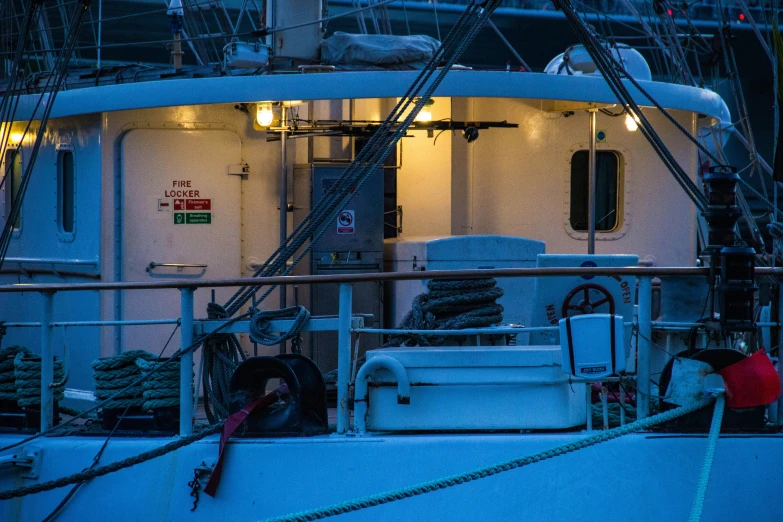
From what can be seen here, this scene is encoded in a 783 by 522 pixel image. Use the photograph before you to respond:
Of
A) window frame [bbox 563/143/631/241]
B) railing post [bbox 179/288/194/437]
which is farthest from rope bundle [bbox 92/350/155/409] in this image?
window frame [bbox 563/143/631/241]

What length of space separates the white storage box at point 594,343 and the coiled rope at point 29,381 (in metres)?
2.89

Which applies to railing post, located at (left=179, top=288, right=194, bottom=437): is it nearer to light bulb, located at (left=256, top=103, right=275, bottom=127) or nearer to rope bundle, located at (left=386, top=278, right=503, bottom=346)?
rope bundle, located at (left=386, top=278, right=503, bottom=346)

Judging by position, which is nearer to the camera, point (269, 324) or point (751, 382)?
point (751, 382)

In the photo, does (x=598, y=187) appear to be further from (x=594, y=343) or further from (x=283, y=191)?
(x=594, y=343)

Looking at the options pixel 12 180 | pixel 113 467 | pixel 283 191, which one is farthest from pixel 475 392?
pixel 12 180

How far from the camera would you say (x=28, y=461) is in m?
4.87

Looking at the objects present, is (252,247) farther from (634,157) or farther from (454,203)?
(634,157)

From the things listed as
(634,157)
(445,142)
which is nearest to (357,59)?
(445,142)

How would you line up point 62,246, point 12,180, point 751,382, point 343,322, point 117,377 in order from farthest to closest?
point 12,180 → point 62,246 → point 117,377 → point 343,322 → point 751,382

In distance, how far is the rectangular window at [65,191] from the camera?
7414 mm

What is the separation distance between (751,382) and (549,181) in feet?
11.7

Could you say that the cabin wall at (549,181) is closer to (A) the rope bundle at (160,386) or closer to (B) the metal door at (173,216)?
(B) the metal door at (173,216)

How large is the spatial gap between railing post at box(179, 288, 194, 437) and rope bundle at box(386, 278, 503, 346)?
1184 millimetres

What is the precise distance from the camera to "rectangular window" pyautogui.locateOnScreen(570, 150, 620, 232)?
7.46 m
